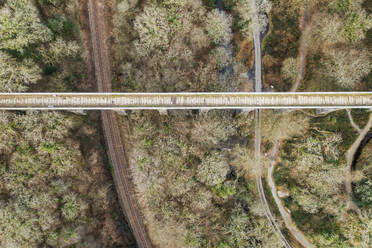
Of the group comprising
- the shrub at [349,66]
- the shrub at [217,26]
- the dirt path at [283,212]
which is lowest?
the dirt path at [283,212]

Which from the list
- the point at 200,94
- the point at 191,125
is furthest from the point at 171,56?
the point at 191,125

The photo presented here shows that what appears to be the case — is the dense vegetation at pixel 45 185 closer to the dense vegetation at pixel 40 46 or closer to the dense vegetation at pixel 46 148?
the dense vegetation at pixel 46 148

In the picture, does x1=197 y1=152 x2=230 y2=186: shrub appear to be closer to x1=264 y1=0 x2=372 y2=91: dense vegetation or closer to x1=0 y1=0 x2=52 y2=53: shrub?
x1=264 y1=0 x2=372 y2=91: dense vegetation

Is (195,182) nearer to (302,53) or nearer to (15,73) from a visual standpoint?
(302,53)

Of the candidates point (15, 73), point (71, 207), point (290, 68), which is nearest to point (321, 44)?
point (290, 68)

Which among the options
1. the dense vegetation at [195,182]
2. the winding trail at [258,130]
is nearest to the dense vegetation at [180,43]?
the winding trail at [258,130]

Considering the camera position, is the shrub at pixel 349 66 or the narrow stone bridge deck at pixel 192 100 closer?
the narrow stone bridge deck at pixel 192 100
